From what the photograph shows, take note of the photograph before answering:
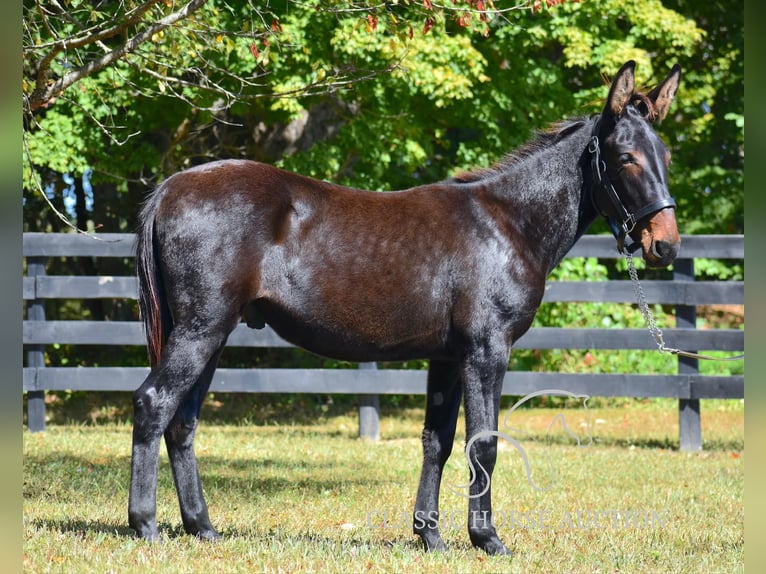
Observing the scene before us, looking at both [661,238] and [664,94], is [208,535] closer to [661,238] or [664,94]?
[661,238]

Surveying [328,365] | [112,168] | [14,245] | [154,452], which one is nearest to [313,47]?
[112,168]

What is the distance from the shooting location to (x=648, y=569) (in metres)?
4.26

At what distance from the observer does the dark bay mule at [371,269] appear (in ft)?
14.1

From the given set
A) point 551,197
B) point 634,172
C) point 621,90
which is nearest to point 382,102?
point 551,197

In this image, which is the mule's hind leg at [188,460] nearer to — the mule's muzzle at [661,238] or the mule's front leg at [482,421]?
the mule's front leg at [482,421]

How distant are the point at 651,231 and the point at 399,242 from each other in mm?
1298

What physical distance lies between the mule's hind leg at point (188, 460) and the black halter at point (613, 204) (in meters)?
2.21

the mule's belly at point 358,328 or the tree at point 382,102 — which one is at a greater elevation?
the tree at point 382,102

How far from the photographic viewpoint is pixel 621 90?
4.46 m

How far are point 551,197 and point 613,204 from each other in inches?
13.4

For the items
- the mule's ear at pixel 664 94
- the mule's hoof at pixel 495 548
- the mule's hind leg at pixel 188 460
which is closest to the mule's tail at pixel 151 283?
the mule's hind leg at pixel 188 460

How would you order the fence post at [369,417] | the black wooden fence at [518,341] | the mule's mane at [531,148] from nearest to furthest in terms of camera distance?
the mule's mane at [531,148] → the black wooden fence at [518,341] → the fence post at [369,417]

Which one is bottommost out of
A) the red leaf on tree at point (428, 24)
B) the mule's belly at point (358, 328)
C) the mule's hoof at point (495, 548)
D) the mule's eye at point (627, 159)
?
the mule's hoof at point (495, 548)

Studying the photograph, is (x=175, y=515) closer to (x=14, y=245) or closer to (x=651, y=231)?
(x=651, y=231)
